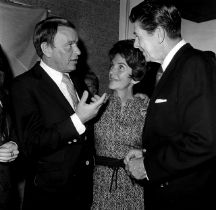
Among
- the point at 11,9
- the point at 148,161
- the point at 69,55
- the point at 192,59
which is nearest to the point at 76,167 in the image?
the point at 148,161

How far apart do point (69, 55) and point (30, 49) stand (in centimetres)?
103

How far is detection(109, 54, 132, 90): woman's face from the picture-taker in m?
2.50

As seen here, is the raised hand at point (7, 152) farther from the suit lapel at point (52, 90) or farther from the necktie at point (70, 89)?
the necktie at point (70, 89)

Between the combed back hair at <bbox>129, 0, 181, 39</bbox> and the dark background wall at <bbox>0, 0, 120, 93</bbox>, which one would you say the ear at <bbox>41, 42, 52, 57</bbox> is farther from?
the dark background wall at <bbox>0, 0, 120, 93</bbox>

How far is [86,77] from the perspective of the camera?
3.43 m

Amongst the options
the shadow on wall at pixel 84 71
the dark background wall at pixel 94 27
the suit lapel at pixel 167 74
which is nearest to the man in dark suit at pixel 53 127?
the suit lapel at pixel 167 74

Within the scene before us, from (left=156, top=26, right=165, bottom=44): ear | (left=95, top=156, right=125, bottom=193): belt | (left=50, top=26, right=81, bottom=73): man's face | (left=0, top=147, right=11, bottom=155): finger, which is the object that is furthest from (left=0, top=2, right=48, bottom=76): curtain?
(left=156, top=26, right=165, bottom=44): ear

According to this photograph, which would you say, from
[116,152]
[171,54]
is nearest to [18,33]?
[116,152]

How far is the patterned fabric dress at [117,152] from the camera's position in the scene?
228cm

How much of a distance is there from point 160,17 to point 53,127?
93 cm

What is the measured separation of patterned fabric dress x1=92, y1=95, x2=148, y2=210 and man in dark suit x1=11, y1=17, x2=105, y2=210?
167 mm

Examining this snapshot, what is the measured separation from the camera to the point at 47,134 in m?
1.83

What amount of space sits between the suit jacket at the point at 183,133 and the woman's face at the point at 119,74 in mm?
964

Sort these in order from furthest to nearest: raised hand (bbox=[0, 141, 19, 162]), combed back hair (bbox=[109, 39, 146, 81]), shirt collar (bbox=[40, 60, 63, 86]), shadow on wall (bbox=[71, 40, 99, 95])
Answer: shadow on wall (bbox=[71, 40, 99, 95]) < combed back hair (bbox=[109, 39, 146, 81]) < shirt collar (bbox=[40, 60, 63, 86]) < raised hand (bbox=[0, 141, 19, 162])
